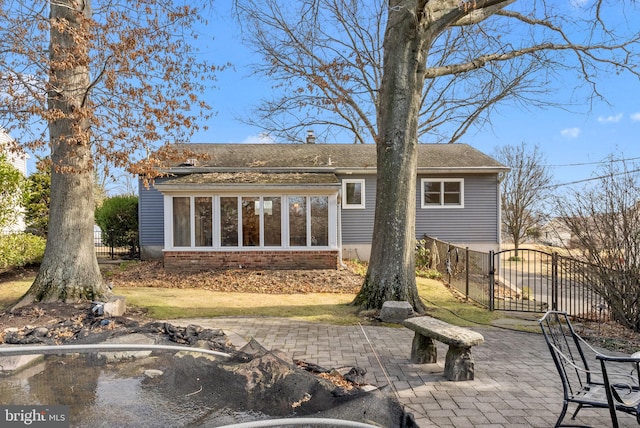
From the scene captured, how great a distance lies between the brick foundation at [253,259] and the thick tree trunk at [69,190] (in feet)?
15.7

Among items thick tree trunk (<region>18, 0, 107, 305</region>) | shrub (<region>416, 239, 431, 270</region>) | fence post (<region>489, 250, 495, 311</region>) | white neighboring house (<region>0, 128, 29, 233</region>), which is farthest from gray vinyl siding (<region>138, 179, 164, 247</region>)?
fence post (<region>489, 250, 495, 311</region>)

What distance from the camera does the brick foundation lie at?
1323 cm

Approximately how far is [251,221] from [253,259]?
127 cm

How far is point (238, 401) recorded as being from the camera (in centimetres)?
338

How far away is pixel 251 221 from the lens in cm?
1359

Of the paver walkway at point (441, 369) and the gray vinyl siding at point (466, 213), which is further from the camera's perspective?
the gray vinyl siding at point (466, 213)

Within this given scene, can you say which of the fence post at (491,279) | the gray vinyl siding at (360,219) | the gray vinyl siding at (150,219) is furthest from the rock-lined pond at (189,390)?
the gray vinyl siding at (150,219)

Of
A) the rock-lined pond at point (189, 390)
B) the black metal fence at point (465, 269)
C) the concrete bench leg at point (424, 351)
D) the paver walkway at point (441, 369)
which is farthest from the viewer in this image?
the black metal fence at point (465, 269)

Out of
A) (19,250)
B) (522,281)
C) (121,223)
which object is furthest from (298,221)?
(19,250)

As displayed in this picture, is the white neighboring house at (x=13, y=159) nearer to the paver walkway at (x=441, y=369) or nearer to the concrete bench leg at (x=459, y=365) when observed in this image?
the paver walkway at (x=441, y=369)

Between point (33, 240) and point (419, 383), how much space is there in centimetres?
1350

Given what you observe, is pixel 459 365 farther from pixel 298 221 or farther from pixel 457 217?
pixel 457 217

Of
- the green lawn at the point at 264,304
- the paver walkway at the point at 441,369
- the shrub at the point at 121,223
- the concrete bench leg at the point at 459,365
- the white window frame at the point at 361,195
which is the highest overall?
the white window frame at the point at 361,195

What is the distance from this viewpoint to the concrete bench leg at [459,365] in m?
4.50
